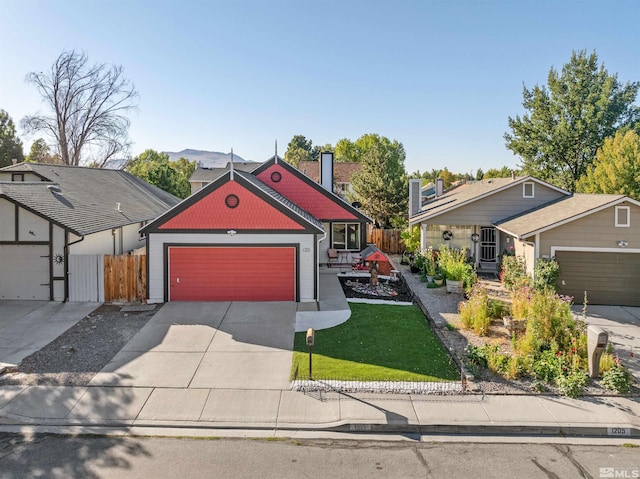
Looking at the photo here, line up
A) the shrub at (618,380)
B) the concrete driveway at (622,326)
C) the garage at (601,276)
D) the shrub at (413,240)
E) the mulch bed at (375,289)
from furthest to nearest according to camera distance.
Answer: the shrub at (413,240), the mulch bed at (375,289), the garage at (601,276), the concrete driveway at (622,326), the shrub at (618,380)

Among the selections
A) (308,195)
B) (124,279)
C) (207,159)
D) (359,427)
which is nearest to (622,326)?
(359,427)

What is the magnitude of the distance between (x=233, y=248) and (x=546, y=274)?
10.9 meters

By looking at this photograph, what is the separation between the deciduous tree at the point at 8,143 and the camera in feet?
136

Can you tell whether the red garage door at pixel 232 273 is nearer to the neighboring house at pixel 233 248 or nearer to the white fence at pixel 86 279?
the neighboring house at pixel 233 248

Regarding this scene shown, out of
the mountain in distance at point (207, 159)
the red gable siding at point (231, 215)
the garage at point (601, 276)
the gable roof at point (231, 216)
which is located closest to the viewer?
the gable roof at point (231, 216)

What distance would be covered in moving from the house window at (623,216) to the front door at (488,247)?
726 centimetres

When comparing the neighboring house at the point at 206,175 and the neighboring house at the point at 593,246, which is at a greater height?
the neighboring house at the point at 206,175

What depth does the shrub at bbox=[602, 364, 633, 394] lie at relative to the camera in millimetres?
8734

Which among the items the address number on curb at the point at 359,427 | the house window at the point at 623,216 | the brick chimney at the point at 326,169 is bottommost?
the address number on curb at the point at 359,427

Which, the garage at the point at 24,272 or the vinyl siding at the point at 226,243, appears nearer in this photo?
the garage at the point at 24,272

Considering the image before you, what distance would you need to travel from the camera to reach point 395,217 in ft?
111

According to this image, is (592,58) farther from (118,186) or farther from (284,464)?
(284,464)

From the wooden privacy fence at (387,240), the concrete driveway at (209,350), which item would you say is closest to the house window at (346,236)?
the wooden privacy fence at (387,240)

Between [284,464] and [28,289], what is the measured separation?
12.6m
